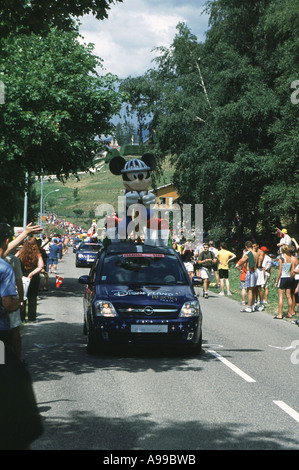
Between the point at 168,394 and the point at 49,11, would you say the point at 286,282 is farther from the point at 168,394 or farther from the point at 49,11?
the point at 49,11

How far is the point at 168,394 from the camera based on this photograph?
7871mm

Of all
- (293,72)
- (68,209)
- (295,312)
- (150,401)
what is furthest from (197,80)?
(68,209)

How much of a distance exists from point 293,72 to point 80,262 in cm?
1983

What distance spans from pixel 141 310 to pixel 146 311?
0.08m

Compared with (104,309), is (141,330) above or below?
below

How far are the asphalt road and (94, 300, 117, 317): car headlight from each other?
70cm

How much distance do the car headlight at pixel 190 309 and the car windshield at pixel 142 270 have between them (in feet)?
2.38

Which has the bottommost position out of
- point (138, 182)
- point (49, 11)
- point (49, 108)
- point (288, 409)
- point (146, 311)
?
point (288, 409)

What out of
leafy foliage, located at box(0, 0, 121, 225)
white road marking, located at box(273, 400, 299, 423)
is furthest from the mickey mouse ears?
leafy foliage, located at box(0, 0, 121, 225)

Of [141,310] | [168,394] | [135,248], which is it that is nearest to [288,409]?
[168,394]

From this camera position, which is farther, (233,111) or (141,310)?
(233,111)

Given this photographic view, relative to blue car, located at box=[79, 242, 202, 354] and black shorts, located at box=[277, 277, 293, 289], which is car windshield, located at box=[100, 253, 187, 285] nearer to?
blue car, located at box=[79, 242, 202, 354]

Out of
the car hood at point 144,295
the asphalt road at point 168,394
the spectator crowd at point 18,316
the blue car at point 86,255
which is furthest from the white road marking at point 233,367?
the blue car at point 86,255

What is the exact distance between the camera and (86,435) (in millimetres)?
5945
